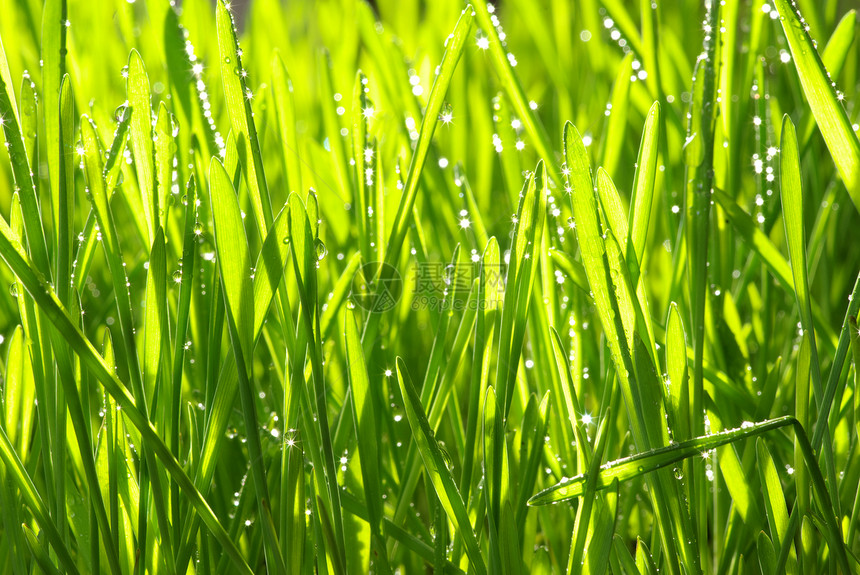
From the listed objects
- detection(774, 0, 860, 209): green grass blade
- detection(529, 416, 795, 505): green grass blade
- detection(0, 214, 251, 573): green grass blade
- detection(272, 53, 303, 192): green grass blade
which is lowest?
detection(529, 416, 795, 505): green grass blade

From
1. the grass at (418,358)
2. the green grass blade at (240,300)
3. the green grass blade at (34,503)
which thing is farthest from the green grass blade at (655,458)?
the green grass blade at (34,503)

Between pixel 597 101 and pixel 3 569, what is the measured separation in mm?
692

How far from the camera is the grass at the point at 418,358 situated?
298 millimetres

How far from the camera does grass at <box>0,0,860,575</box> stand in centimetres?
30

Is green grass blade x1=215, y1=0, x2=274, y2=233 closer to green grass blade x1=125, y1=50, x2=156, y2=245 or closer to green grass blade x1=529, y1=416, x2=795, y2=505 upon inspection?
green grass blade x1=125, y1=50, x2=156, y2=245

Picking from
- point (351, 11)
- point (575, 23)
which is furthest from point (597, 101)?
point (351, 11)

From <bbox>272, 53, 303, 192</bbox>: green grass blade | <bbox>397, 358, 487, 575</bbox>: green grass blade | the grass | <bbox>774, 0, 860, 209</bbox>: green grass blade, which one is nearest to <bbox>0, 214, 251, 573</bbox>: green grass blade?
the grass

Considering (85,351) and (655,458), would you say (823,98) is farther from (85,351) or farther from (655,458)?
(85,351)

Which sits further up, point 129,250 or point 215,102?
point 215,102

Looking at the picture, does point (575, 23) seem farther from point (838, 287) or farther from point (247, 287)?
point (247, 287)

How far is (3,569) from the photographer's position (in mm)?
366

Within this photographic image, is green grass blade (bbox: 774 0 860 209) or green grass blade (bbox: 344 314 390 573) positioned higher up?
green grass blade (bbox: 774 0 860 209)

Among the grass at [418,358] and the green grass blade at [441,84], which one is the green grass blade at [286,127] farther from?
the green grass blade at [441,84]

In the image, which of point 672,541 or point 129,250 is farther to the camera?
point 129,250
